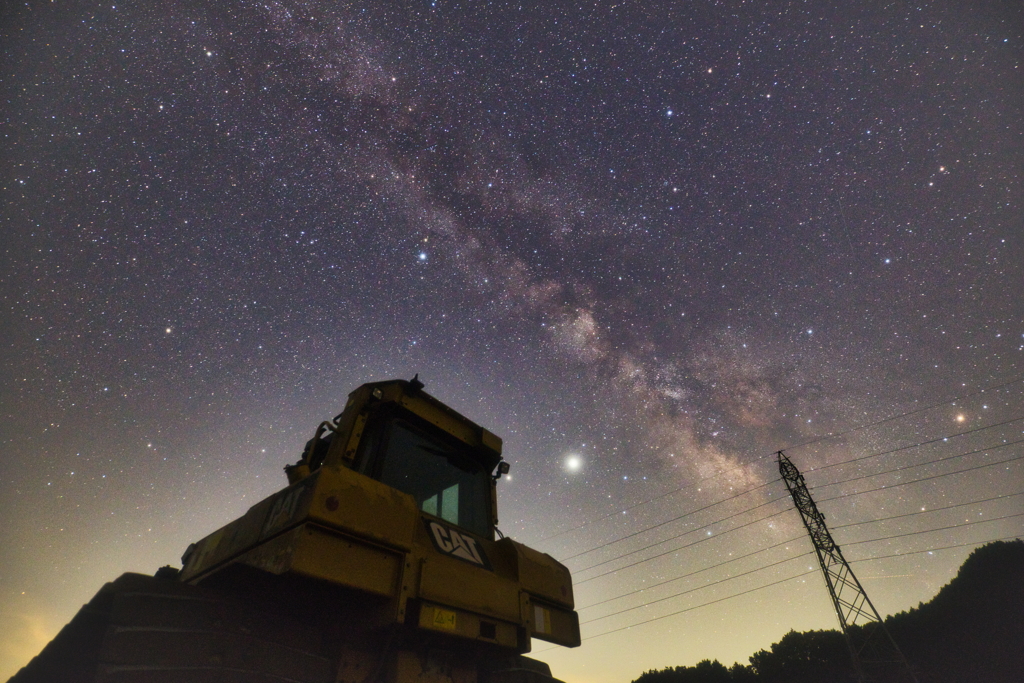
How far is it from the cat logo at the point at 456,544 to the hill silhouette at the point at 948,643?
44.9 metres

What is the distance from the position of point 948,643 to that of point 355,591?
2025 inches

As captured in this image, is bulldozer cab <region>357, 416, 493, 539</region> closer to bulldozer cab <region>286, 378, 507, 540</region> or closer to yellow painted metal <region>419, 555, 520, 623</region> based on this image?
bulldozer cab <region>286, 378, 507, 540</region>

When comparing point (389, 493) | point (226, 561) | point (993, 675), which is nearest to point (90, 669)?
point (226, 561)

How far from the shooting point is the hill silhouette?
31812 mm

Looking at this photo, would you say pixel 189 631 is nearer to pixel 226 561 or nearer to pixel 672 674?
pixel 226 561

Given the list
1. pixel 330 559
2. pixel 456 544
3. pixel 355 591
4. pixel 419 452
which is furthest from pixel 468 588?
pixel 419 452

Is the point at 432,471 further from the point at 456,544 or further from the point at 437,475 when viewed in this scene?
the point at 456,544

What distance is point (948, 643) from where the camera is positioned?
35031 mm

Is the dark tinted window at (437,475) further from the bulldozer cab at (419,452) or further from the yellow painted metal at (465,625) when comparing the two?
the yellow painted metal at (465,625)

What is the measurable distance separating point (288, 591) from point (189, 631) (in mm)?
624

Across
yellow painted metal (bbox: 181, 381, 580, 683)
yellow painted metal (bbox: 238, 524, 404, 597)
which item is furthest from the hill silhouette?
yellow painted metal (bbox: 238, 524, 404, 597)

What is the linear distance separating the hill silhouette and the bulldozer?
44646mm

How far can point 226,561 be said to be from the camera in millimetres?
3346

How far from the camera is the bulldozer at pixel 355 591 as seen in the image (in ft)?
8.47
